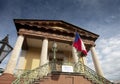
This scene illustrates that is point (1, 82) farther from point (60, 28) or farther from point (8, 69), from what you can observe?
point (60, 28)

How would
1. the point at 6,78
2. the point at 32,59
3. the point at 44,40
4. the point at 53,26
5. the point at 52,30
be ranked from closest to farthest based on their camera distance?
the point at 6,78 → the point at 44,40 → the point at 52,30 → the point at 32,59 → the point at 53,26

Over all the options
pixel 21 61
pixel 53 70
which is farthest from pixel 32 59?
pixel 53 70

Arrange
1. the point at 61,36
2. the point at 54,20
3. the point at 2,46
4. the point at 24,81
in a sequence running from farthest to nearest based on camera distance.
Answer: the point at 54,20, the point at 61,36, the point at 24,81, the point at 2,46

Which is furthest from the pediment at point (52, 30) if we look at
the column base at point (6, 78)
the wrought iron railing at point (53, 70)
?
the wrought iron railing at point (53, 70)

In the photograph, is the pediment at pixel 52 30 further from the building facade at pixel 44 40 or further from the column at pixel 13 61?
the column at pixel 13 61

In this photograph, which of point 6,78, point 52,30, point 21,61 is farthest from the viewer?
point 52,30

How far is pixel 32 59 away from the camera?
17.6 m

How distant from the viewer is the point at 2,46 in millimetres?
4316

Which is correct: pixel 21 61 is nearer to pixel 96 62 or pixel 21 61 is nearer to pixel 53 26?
pixel 53 26

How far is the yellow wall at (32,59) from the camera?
16.8 meters

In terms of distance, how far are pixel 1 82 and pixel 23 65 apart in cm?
555

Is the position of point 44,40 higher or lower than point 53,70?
higher

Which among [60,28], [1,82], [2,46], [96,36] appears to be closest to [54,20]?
[60,28]

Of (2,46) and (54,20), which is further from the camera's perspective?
(54,20)
